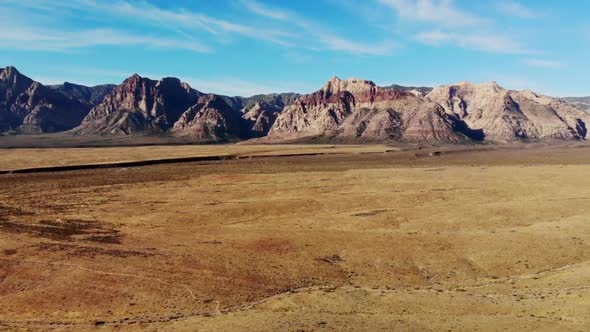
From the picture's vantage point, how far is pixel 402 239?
38.5 meters

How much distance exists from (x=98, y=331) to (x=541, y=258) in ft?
89.7

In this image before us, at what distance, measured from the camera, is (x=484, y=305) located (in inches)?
953

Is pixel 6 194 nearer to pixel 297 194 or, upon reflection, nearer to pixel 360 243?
pixel 297 194

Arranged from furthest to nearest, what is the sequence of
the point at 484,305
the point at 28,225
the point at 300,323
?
the point at 28,225 < the point at 484,305 < the point at 300,323

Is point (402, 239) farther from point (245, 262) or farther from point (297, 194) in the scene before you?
point (297, 194)

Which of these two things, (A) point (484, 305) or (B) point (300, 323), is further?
(A) point (484, 305)

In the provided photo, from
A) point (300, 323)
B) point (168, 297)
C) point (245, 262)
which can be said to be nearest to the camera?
point (300, 323)

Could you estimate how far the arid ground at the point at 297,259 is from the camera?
78.1 ft

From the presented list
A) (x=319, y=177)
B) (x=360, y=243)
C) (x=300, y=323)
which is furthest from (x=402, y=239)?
(x=319, y=177)

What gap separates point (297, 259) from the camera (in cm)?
3366

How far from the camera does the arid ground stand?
2381 centimetres

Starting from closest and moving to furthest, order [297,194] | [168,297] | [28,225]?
[168,297]
[28,225]
[297,194]

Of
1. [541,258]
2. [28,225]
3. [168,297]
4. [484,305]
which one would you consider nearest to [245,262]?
[168,297]

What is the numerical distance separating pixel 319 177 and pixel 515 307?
55.2 meters
